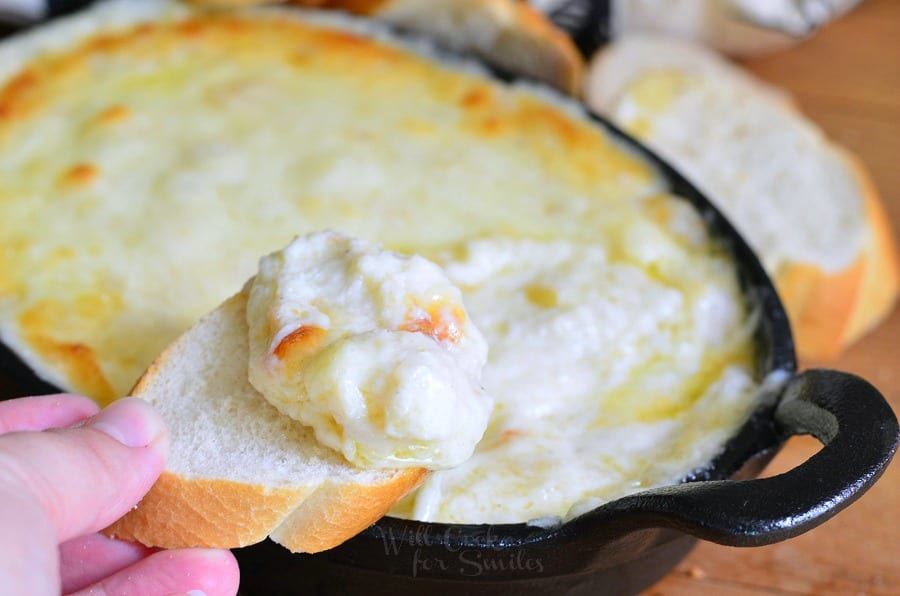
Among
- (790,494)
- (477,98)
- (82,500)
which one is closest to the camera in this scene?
(82,500)

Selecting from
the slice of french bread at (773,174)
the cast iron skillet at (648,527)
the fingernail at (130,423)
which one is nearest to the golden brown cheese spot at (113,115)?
the cast iron skillet at (648,527)

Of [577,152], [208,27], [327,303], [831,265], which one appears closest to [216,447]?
[327,303]

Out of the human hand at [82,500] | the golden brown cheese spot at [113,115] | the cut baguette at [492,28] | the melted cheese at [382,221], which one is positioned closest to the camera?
the human hand at [82,500]

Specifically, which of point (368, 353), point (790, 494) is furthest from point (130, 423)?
point (790, 494)

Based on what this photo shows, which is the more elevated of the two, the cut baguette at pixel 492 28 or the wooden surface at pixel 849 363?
the cut baguette at pixel 492 28

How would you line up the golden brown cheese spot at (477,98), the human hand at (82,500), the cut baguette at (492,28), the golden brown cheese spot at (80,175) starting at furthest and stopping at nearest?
the cut baguette at (492,28)
the golden brown cheese spot at (477,98)
the golden brown cheese spot at (80,175)
the human hand at (82,500)

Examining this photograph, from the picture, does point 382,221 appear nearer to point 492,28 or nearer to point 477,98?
point 477,98

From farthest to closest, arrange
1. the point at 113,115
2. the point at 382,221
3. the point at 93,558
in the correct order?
the point at 113,115 → the point at 382,221 → the point at 93,558

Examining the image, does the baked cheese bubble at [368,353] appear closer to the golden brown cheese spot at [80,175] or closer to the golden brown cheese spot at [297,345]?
→ the golden brown cheese spot at [297,345]
